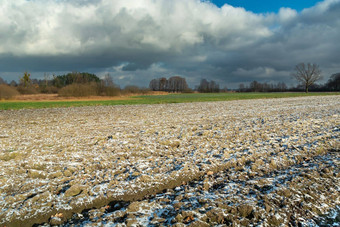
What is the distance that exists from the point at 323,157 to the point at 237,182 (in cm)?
377

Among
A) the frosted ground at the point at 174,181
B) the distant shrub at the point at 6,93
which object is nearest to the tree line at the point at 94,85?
the distant shrub at the point at 6,93

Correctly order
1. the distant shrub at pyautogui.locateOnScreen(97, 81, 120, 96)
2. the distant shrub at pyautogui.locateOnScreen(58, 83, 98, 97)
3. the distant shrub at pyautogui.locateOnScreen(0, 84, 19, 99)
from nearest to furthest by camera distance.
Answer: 1. the distant shrub at pyautogui.locateOnScreen(0, 84, 19, 99)
2. the distant shrub at pyautogui.locateOnScreen(58, 83, 98, 97)
3. the distant shrub at pyautogui.locateOnScreen(97, 81, 120, 96)

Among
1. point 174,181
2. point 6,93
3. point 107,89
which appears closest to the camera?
point 174,181

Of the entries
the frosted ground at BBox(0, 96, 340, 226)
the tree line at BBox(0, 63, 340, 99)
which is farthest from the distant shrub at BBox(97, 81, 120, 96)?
the frosted ground at BBox(0, 96, 340, 226)

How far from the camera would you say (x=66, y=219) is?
→ 439 cm

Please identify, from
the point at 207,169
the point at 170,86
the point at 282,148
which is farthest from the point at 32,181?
the point at 170,86

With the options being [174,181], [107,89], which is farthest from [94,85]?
[174,181]

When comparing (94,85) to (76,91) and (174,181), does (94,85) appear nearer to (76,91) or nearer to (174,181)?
(76,91)

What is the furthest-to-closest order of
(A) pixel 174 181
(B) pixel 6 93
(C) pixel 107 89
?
(C) pixel 107 89, (B) pixel 6 93, (A) pixel 174 181

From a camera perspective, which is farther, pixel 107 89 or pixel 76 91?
pixel 107 89

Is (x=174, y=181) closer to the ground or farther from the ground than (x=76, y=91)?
closer to the ground

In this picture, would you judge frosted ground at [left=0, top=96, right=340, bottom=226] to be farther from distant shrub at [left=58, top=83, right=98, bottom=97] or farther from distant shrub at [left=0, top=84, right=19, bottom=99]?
distant shrub at [left=0, top=84, right=19, bottom=99]

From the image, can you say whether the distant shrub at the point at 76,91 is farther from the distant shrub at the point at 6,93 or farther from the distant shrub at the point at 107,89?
the distant shrub at the point at 6,93

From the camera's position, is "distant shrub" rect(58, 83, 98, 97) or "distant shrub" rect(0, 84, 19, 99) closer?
"distant shrub" rect(0, 84, 19, 99)
